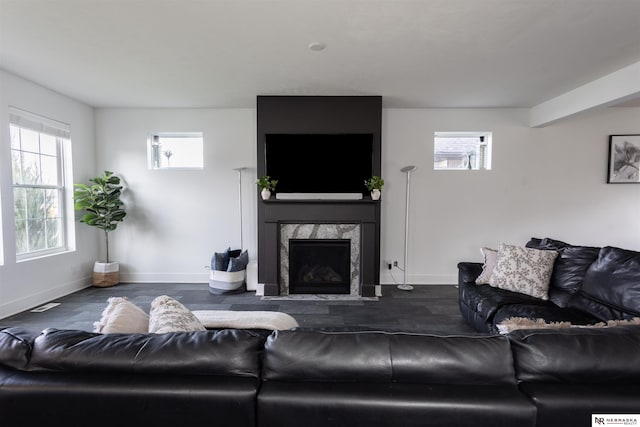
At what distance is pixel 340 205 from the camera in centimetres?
408

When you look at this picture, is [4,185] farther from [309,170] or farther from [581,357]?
[581,357]

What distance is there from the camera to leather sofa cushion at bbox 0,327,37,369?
37.6 inches

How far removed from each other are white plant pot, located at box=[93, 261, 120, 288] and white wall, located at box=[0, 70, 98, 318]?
0.18 meters

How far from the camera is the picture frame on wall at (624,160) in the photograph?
170 inches

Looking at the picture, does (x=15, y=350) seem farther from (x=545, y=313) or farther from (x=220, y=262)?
(x=220, y=262)

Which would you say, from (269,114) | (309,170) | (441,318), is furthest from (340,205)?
(441,318)

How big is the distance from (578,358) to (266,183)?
3.48m

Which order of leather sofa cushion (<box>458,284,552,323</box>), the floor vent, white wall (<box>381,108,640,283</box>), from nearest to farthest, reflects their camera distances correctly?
leather sofa cushion (<box>458,284,552,323</box>), the floor vent, white wall (<box>381,108,640,283</box>)

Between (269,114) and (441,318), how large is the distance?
10.6 ft

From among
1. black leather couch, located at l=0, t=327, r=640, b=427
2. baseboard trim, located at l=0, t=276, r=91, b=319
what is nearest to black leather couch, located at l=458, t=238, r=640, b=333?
black leather couch, located at l=0, t=327, r=640, b=427

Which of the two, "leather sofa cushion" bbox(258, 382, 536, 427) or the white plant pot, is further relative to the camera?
the white plant pot

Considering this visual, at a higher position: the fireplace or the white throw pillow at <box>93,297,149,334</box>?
the white throw pillow at <box>93,297,149,334</box>

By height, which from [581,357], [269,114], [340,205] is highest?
[269,114]

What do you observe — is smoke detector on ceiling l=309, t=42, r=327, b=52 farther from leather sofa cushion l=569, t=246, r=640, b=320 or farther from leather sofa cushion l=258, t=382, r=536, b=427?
leather sofa cushion l=569, t=246, r=640, b=320
